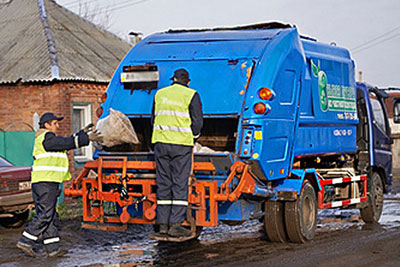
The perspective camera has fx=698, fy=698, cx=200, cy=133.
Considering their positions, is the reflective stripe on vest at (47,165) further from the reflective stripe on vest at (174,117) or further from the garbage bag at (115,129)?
the reflective stripe on vest at (174,117)

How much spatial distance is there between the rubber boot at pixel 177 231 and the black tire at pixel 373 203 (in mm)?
4670

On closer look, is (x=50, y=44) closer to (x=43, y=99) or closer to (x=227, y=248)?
(x=43, y=99)

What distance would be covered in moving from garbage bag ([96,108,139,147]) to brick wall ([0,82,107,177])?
8.17 meters

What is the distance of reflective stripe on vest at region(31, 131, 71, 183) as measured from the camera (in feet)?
27.7

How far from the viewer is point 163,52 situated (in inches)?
353

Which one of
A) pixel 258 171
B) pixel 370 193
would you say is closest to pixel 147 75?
pixel 258 171

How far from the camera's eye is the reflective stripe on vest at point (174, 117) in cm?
776

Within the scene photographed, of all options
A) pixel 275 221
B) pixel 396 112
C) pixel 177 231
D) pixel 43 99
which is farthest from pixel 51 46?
pixel 177 231

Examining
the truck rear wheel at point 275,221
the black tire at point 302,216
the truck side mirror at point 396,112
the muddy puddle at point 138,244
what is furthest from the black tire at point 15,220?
the truck side mirror at point 396,112

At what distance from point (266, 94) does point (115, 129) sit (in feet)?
6.01

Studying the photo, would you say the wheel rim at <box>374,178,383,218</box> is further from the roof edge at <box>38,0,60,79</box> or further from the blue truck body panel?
the roof edge at <box>38,0,60,79</box>

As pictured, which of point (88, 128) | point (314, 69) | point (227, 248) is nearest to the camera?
point (88, 128)

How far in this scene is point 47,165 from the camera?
8469 millimetres

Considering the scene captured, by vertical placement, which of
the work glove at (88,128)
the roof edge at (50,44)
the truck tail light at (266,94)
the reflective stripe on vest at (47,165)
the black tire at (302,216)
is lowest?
the black tire at (302,216)
